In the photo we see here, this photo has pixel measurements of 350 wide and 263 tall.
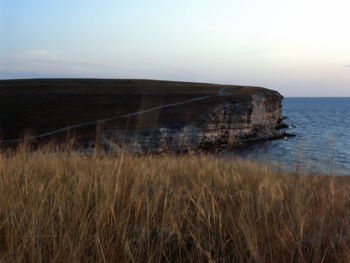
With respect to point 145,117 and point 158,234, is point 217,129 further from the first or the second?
point 158,234

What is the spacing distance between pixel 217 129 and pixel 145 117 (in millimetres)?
7052

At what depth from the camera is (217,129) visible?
3447 cm

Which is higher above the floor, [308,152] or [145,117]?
[308,152]

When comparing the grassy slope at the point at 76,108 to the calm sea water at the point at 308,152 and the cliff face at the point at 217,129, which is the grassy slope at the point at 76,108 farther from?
the calm sea water at the point at 308,152

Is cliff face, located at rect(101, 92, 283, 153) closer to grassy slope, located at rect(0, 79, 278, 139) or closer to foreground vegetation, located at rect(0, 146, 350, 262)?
grassy slope, located at rect(0, 79, 278, 139)

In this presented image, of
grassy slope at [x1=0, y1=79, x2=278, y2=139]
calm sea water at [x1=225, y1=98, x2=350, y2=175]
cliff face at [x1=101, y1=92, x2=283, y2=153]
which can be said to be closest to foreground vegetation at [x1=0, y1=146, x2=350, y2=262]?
calm sea water at [x1=225, y1=98, x2=350, y2=175]

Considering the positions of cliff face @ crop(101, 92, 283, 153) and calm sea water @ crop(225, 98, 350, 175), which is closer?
calm sea water @ crop(225, 98, 350, 175)

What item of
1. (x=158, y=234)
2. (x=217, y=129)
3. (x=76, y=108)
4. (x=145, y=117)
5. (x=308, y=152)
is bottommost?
(x=217, y=129)

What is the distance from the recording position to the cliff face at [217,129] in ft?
90.2

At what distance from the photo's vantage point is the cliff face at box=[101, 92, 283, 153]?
27.5 meters

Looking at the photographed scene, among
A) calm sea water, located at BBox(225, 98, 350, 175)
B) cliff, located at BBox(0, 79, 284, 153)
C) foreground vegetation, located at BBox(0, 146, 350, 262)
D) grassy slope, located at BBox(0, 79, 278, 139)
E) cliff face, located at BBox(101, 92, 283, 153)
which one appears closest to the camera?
foreground vegetation, located at BBox(0, 146, 350, 262)

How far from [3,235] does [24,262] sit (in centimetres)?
64

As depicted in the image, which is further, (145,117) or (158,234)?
(145,117)

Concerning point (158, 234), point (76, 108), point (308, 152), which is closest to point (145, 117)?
point (76, 108)
